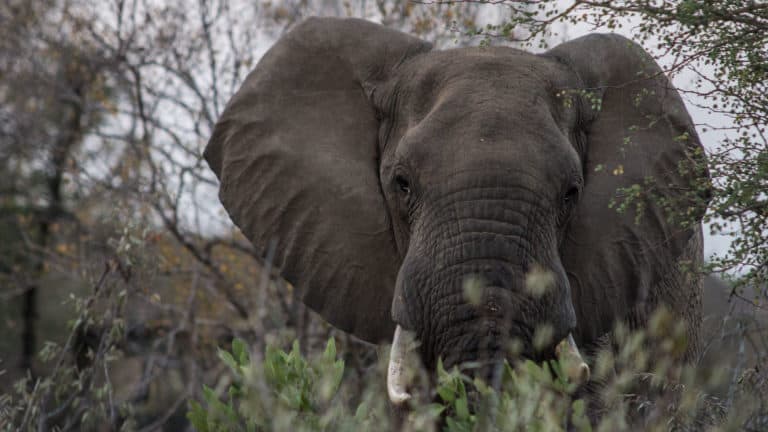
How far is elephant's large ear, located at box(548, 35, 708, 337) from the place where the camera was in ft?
13.5

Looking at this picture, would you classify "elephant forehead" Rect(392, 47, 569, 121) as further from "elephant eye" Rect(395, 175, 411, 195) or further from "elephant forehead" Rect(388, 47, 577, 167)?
"elephant eye" Rect(395, 175, 411, 195)

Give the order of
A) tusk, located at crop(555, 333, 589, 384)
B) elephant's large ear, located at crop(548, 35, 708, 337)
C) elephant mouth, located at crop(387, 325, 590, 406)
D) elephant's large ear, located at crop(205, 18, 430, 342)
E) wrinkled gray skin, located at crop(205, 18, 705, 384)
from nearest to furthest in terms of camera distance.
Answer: tusk, located at crop(555, 333, 589, 384) < elephant mouth, located at crop(387, 325, 590, 406) < wrinkled gray skin, located at crop(205, 18, 705, 384) < elephant's large ear, located at crop(548, 35, 708, 337) < elephant's large ear, located at crop(205, 18, 430, 342)

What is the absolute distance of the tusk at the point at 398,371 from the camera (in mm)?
3463

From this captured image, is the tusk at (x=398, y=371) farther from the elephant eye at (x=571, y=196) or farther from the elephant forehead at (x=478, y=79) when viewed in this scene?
the elephant forehead at (x=478, y=79)

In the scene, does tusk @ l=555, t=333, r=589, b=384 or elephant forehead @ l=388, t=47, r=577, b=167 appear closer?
tusk @ l=555, t=333, r=589, b=384

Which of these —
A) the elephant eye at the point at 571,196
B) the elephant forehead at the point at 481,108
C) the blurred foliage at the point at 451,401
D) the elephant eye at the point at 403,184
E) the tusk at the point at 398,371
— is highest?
the elephant forehead at the point at 481,108

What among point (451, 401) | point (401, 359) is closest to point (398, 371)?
point (401, 359)

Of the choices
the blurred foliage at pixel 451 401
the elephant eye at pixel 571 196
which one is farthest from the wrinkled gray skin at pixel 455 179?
the blurred foliage at pixel 451 401

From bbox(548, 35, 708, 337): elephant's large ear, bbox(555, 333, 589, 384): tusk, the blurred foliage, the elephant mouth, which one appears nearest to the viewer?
the blurred foliage

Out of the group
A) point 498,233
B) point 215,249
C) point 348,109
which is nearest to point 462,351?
point 498,233

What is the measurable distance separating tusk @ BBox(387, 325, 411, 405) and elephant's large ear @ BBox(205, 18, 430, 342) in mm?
551

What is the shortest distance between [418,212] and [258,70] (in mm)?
1354

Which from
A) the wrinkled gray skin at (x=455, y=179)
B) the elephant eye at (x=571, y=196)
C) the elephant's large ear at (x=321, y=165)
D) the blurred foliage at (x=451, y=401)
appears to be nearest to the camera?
the blurred foliage at (x=451, y=401)

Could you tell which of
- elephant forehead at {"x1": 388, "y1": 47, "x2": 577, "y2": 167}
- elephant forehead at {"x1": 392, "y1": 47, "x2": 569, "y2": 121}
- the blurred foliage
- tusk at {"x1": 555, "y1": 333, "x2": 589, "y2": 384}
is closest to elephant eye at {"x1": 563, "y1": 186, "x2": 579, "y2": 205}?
elephant forehead at {"x1": 388, "y1": 47, "x2": 577, "y2": 167}
